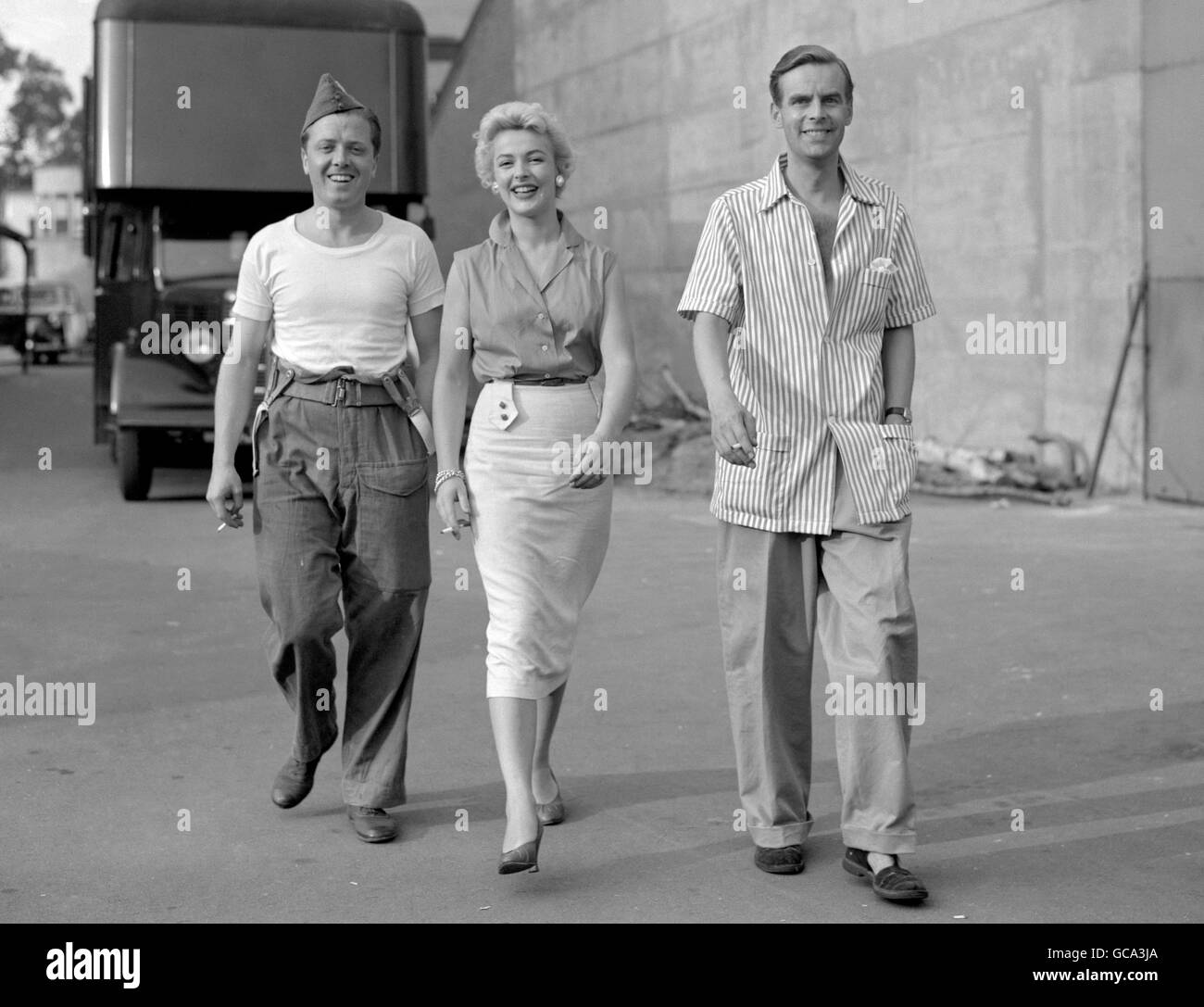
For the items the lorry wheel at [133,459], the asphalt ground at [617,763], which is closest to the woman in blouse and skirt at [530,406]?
the asphalt ground at [617,763]

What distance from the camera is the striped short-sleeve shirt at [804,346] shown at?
4820mm

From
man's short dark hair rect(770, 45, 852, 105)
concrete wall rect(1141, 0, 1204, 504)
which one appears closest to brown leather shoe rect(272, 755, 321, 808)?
man's short dark hair rect(770, 45, 852, 105)

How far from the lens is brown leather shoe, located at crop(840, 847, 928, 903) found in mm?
4551

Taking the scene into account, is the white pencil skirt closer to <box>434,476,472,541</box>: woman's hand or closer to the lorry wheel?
<box>434,476,472,541</box>: woman's hand

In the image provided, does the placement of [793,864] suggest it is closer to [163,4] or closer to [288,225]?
[288,225]

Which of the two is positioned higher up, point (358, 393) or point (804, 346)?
point (804, 346)

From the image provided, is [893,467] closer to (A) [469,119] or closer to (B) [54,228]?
(A) [469,119]

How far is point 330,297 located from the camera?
5.23 meters

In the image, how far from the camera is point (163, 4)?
1407 cm

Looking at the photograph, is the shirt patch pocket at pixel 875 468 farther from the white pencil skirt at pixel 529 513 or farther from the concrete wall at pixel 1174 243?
the concrete wall at pixel 1174 243

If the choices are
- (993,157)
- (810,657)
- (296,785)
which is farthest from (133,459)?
(810,657)

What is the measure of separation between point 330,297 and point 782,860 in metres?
2.00

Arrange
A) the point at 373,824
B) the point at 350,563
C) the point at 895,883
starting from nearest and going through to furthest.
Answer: the point at 895,883, the point at 373,824, the point at 350,563

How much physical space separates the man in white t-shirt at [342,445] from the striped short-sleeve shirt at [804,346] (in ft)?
3.13
